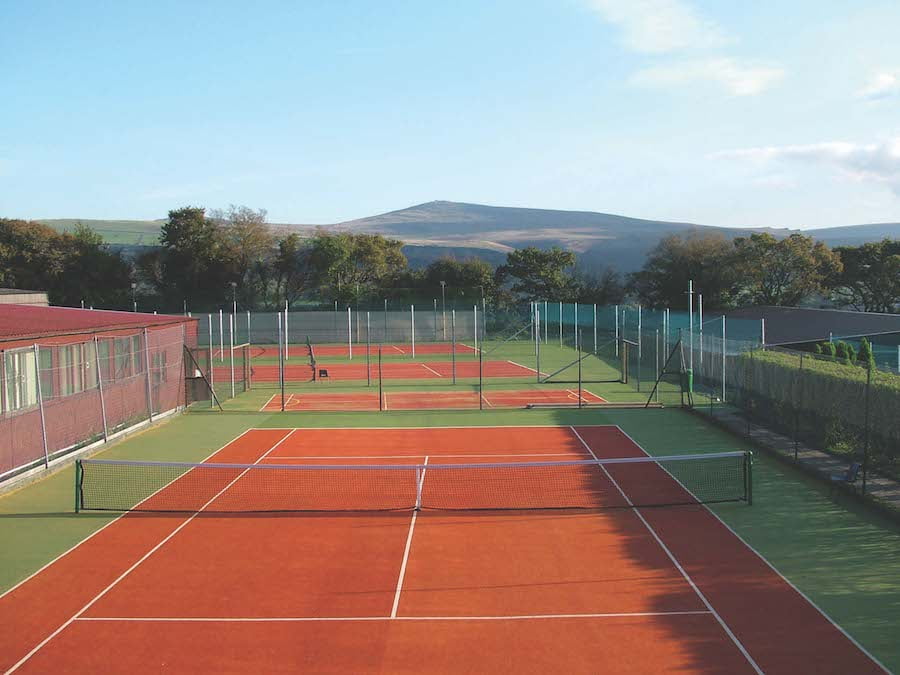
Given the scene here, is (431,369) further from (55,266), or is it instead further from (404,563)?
(55,266)

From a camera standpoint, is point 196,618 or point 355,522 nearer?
point 196,618

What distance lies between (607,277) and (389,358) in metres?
34.1

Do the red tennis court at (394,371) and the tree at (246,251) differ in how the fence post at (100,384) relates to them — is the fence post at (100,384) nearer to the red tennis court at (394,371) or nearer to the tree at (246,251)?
the red tennis court at (394,371)

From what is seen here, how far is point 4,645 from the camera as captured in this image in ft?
29.1

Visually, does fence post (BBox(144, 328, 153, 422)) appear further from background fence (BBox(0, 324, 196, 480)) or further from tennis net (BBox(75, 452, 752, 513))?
tennis net (BBox(75, 452, 752, 513))

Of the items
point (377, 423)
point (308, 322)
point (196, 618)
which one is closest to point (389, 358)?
point (308, 322)

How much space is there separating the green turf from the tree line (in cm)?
3879

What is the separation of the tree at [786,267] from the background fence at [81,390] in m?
43.3

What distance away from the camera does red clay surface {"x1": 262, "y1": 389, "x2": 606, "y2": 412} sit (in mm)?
26359

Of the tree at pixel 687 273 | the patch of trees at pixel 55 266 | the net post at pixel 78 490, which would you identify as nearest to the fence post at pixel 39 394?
the net post at pixel 78 490

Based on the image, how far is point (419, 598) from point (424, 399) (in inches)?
697

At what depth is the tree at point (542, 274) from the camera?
68000mm

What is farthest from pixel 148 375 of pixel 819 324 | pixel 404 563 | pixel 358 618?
pixel 819 324

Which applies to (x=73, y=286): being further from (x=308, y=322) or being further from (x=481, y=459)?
(x=481, y=459)
